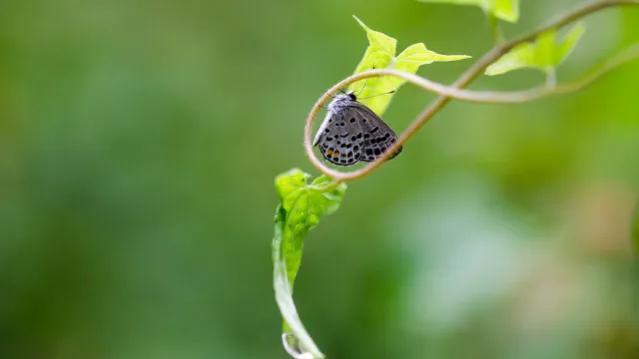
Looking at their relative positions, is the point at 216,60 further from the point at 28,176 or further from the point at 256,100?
the point at 28,176

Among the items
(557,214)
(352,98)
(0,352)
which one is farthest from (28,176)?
(352,98)

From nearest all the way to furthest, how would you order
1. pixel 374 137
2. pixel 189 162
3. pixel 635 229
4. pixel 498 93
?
pixel 498 93, pixel 374 137, pixel 635 229, pixel 189 162

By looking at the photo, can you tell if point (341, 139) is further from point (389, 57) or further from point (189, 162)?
point (189, 162)

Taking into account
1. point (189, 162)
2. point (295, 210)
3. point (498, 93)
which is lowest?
point (189, 162)

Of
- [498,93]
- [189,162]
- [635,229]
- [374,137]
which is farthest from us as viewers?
[189,162]

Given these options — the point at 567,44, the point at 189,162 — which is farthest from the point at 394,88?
the point at 189,162

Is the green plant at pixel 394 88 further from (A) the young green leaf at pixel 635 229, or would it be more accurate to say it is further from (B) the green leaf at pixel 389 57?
(A) the young green leaf at pixel 635 229

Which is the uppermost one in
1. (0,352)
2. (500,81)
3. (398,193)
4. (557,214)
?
(500,81)

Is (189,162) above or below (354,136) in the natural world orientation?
below
